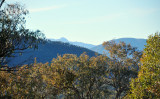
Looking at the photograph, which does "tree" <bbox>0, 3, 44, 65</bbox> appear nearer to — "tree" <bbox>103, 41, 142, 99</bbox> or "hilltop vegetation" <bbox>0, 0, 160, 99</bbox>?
"hilltop vegetation" <bbox>0, 0, 160, 99</bbox>

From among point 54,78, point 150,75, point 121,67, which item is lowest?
point 121,67

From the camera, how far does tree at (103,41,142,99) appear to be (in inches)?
1700

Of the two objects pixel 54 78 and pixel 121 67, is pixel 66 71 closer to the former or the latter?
pixel 54 78

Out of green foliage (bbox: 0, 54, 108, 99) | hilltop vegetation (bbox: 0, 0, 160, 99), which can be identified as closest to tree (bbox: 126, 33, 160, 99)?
hilltop vegetation (bbox: 0, 0, 160, 99)

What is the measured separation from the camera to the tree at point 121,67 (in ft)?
142

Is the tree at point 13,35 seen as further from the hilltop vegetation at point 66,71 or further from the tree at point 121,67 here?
the tree at point 121,67

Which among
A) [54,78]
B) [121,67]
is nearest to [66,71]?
[54,78]

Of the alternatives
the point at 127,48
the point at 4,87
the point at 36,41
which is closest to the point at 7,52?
the point at 36,41

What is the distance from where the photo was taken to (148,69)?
20.5 m

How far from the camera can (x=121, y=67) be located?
44.2m

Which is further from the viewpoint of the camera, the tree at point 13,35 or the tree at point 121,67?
the tree at point 121,67

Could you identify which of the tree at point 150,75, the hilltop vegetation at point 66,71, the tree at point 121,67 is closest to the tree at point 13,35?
the hilltop vegetation at point 66,71

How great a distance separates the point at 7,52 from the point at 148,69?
1669 cm

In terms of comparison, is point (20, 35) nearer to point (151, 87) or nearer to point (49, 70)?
point (49, 70)
